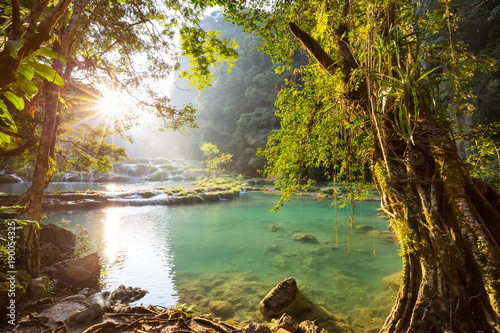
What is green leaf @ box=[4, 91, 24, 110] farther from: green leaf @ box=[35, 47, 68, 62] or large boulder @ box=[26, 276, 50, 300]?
large boulder @ box=[26, 276, 50, 300]

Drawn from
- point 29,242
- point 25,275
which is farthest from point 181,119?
point 25,275

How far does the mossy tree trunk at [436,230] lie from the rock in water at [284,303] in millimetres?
1996

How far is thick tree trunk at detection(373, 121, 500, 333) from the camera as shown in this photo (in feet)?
6.56

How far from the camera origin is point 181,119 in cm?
653

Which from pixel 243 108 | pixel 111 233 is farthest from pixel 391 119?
pixel 243 108

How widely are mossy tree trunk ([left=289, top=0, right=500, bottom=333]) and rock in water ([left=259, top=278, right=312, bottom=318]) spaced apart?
78.6 inches

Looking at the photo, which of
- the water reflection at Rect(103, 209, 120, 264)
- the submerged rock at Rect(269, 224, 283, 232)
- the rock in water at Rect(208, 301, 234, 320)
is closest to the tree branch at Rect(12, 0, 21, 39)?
the rock in water at Rect(208, 301, 234, 320)

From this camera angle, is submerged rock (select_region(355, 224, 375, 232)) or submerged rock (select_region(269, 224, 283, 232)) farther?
submerged rock (select_region(269, 224, 283, 232))

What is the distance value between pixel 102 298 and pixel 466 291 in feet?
17.5

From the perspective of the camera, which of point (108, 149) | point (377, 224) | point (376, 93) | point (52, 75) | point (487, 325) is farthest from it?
point (377, 224)

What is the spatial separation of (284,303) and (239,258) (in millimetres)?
3206

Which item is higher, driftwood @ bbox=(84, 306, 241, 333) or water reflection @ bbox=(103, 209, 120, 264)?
driftwood @ bbox=(84, 306, 241, 333)

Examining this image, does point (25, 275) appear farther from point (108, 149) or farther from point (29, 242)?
point (108, 149)

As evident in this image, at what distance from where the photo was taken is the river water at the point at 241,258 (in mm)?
4777
